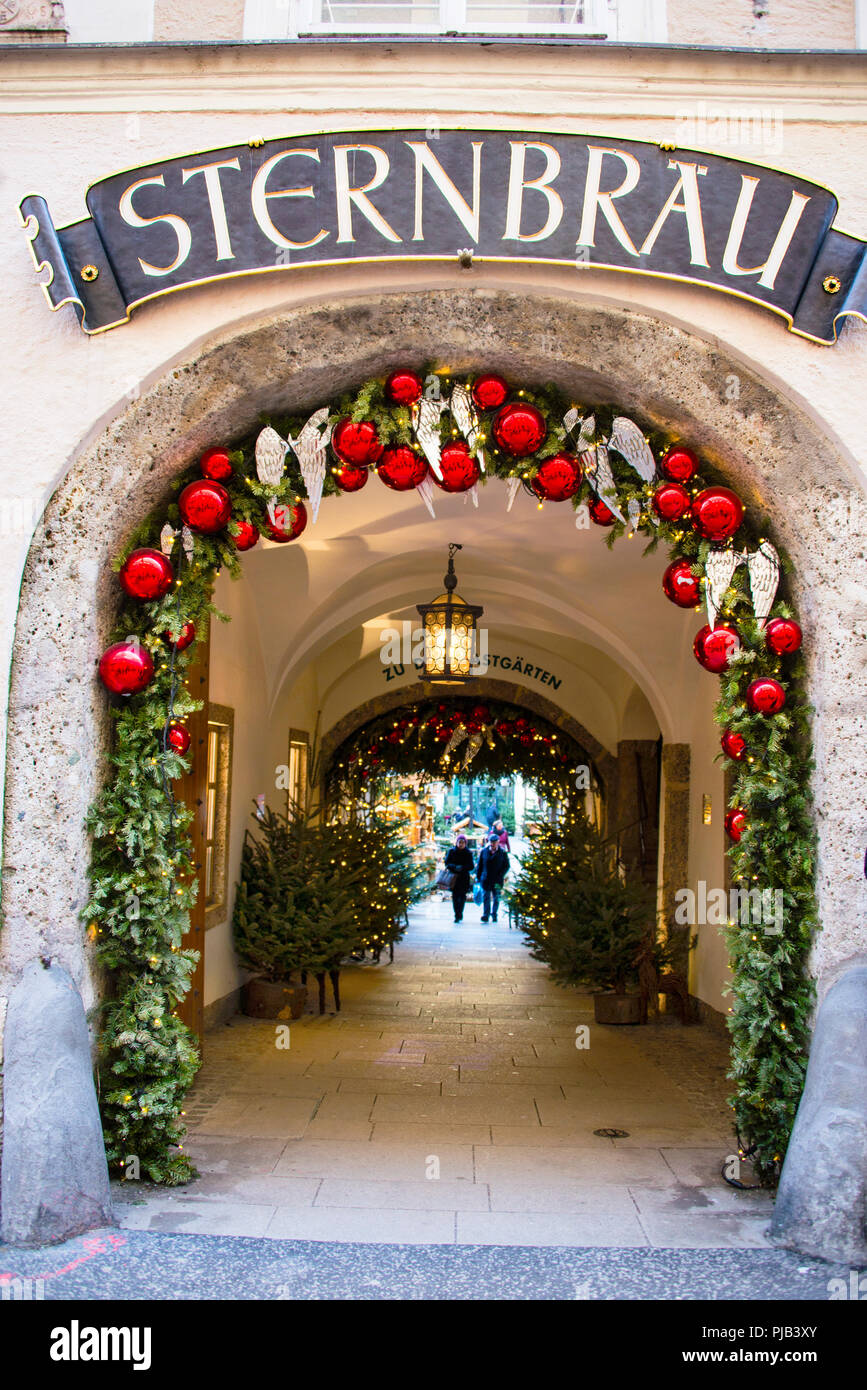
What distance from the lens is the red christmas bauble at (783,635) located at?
179 inches

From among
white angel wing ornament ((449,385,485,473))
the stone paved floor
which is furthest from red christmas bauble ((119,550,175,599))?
the stone paved floor

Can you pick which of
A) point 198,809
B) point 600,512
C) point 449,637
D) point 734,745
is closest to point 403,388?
point 600,512

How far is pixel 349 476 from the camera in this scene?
5004 mm

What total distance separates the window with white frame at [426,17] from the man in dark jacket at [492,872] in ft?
43.8

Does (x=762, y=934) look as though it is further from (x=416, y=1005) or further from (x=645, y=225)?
(x=416, y=1005)

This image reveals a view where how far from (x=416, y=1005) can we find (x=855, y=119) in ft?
23.7

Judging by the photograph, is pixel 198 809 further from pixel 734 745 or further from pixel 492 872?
pixel 492 872

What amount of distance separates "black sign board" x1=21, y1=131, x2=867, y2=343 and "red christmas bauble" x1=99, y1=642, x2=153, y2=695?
3.93 ft

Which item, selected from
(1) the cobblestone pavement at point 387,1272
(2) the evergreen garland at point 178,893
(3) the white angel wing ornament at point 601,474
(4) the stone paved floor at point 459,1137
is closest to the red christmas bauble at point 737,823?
(2) the evergreen garland at point 178,893

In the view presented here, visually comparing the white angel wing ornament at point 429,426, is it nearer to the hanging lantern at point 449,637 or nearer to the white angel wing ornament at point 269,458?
the white angel wing ornament at point 269,458

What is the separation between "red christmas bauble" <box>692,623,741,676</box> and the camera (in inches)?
186

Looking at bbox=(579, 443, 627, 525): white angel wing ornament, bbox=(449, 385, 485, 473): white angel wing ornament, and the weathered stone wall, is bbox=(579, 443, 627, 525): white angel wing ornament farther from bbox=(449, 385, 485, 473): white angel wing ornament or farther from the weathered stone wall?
bbox=(449, 385, 485, 473): white angel wing ornament

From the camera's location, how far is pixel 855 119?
4.48 metres

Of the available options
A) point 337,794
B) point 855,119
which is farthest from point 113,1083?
point 337,794
